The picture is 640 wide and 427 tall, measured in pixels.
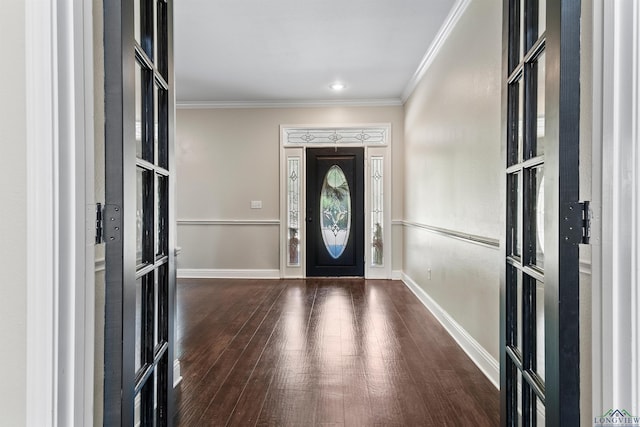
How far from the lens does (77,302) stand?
2.58ft

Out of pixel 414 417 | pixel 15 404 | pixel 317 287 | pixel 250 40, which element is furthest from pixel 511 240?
pixel 317 287

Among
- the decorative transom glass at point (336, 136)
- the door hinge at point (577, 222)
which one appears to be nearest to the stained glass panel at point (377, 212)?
the decorative transom glass at point (336, 136)

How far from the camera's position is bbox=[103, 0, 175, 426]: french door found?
903mm

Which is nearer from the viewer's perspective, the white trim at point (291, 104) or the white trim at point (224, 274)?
the white trim at point (291, 104)

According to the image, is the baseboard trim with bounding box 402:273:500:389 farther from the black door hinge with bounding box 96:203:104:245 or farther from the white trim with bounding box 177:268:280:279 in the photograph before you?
the white trim with bounding box 177:268:280:279

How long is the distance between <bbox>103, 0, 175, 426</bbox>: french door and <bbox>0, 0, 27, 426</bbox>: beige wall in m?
0.17

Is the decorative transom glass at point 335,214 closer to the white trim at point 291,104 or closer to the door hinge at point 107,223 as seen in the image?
the white trim at point 291,104

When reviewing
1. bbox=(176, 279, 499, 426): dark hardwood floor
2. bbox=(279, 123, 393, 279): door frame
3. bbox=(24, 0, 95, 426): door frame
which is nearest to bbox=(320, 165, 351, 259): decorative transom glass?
bbox=(279, 123, 393, 279): door frame

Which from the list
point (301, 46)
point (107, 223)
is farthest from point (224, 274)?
point (107, 223)

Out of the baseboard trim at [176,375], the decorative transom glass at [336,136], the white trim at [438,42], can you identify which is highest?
the white trim at [438,42]

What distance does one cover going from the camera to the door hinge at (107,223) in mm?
870

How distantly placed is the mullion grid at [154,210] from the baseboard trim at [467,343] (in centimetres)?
177

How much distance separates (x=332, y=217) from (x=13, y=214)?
16.1 ft
